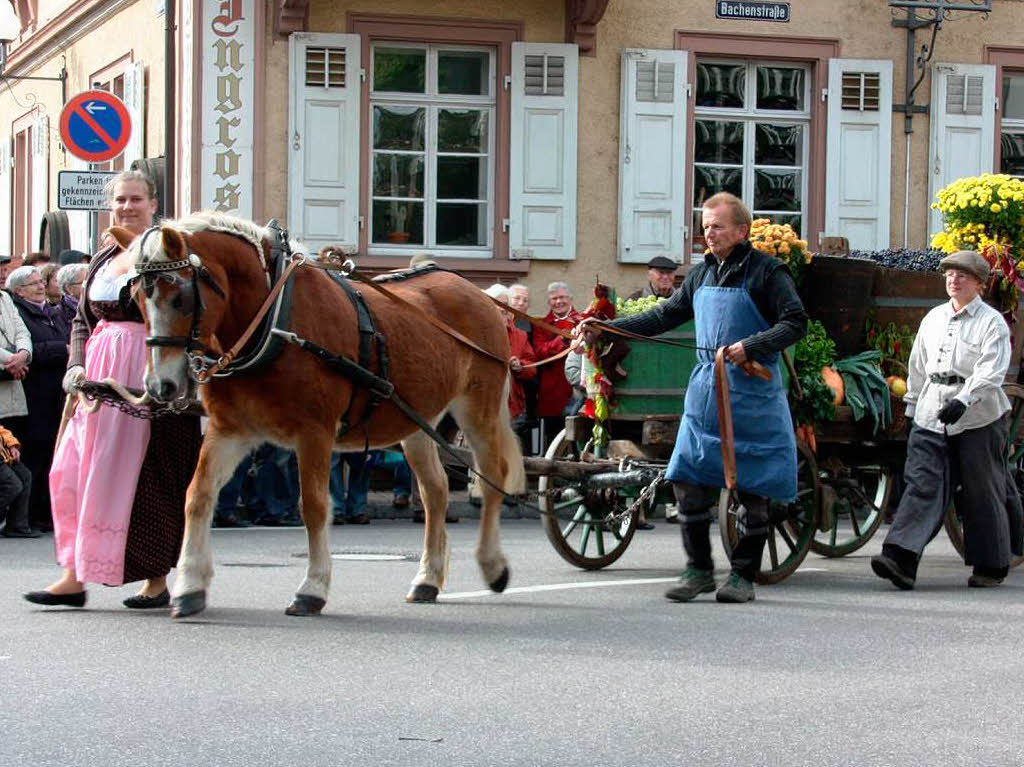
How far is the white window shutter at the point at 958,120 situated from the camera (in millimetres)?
Answer: 20641

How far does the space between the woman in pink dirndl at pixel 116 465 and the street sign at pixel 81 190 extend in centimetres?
805

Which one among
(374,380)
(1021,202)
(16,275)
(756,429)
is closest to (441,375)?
(374,380)

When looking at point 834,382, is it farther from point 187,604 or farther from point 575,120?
point 575,120

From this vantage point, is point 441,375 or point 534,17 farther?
point 534,17

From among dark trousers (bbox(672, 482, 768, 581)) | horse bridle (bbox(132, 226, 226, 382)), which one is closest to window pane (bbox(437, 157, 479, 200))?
dark trousers (bbox(672, 482, 768, 581))

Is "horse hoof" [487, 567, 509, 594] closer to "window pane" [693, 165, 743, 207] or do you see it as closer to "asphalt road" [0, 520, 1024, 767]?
"asphalt road" [0, 520, 1024, 767]

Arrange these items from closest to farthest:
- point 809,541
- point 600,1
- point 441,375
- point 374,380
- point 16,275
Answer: point 374,380 < point 441,375 < point 809,541 < point 16,275 < point 600,1

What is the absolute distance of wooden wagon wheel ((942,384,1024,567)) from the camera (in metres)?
11.3

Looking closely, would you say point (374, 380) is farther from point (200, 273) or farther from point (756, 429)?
point (756, 429)

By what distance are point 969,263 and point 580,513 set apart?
2.57 meters

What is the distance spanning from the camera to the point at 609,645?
8.02 meters

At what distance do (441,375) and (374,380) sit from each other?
743 mm

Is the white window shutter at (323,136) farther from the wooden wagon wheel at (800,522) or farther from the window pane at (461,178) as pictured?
the wooden wagon wheel at (800,522)

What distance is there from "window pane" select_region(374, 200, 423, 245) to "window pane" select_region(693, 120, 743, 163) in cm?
303
